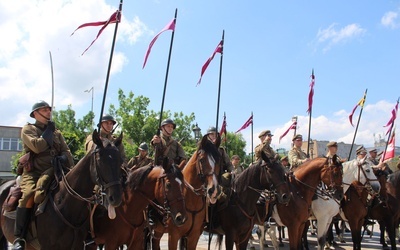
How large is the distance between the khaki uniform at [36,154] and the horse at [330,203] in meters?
7.44

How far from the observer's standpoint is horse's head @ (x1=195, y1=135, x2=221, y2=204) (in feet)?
23.1

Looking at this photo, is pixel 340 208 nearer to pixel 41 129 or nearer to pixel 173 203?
pixel 173 203

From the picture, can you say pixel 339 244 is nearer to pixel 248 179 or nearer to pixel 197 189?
pixel 248 179

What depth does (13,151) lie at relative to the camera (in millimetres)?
51906

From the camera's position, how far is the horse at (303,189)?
973 centimetres

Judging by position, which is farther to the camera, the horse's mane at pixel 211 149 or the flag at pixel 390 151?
the flag at pixel 390 151

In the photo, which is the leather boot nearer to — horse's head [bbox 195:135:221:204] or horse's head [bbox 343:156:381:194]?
horse's head [bbox 195:135:221:204]

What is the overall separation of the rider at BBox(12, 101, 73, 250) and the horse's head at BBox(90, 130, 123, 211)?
98 centimetres

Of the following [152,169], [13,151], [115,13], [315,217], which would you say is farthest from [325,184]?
[13,151]

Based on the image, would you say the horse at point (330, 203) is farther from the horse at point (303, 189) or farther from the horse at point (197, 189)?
the horse at point (197, 189)

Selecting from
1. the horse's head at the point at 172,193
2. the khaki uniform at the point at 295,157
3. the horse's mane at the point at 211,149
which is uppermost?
the khaki uniform at the point at 295,157

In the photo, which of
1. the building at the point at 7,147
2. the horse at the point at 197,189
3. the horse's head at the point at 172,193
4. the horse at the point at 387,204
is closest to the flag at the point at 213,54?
the horse at the point at 197,189

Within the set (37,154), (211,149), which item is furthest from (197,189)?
(37,154)

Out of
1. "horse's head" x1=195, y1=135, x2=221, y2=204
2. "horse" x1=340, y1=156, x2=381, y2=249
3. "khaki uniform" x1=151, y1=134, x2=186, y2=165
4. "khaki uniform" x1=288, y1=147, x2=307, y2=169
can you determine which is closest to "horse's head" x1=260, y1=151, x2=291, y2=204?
"horse's head" x1=195, y1=135, x2=221, y2=204
